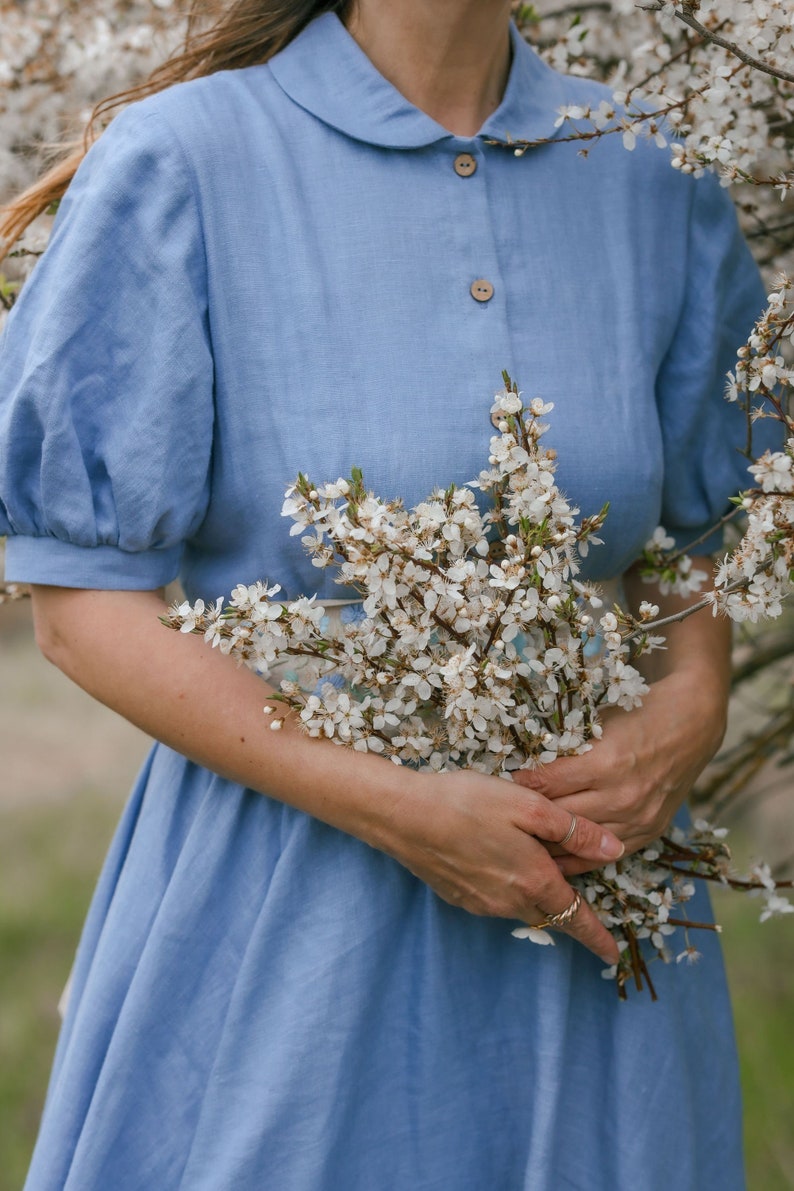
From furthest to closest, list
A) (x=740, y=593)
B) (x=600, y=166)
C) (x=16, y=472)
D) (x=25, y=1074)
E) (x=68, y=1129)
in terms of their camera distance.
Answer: (x=25, y=1074) < (x=600, y=166) < (x=68, y=1129) < (x=16, y=472) < (x=740, y=593)

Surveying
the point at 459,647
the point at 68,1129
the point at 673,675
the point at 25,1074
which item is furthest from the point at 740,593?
the point at 25,1074

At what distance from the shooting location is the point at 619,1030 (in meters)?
1.33

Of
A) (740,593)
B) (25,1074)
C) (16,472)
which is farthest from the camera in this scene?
(25,1074)

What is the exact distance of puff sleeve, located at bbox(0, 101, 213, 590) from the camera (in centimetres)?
117

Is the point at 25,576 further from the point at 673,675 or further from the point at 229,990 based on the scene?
the point at 673,675

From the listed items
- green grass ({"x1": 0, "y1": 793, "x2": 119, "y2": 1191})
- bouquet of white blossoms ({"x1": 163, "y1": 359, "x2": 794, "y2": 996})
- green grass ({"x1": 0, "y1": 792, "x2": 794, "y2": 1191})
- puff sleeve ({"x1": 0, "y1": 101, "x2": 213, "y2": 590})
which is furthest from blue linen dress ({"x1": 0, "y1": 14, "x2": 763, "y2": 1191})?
green grass ({"x1": 0, "y1": 793, "x2": 119, "y2": 1191})

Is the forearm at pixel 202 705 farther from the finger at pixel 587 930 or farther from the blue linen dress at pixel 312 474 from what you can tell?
the finger at pixel 587 930

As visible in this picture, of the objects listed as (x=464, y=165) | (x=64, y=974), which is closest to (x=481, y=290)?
(x=464, y=165)

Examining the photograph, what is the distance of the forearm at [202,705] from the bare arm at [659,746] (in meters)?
0.17

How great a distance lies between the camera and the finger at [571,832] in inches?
45.6

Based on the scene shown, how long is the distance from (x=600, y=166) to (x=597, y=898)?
31.6 inches

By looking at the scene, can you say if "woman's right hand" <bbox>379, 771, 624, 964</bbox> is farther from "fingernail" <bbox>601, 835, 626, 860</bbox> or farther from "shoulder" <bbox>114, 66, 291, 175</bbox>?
"shoulder" <bbox>114, 66, 291, 175</bbox>

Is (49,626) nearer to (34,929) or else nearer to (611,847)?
(611,847)

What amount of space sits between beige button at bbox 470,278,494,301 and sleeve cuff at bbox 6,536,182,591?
0.42 meters
